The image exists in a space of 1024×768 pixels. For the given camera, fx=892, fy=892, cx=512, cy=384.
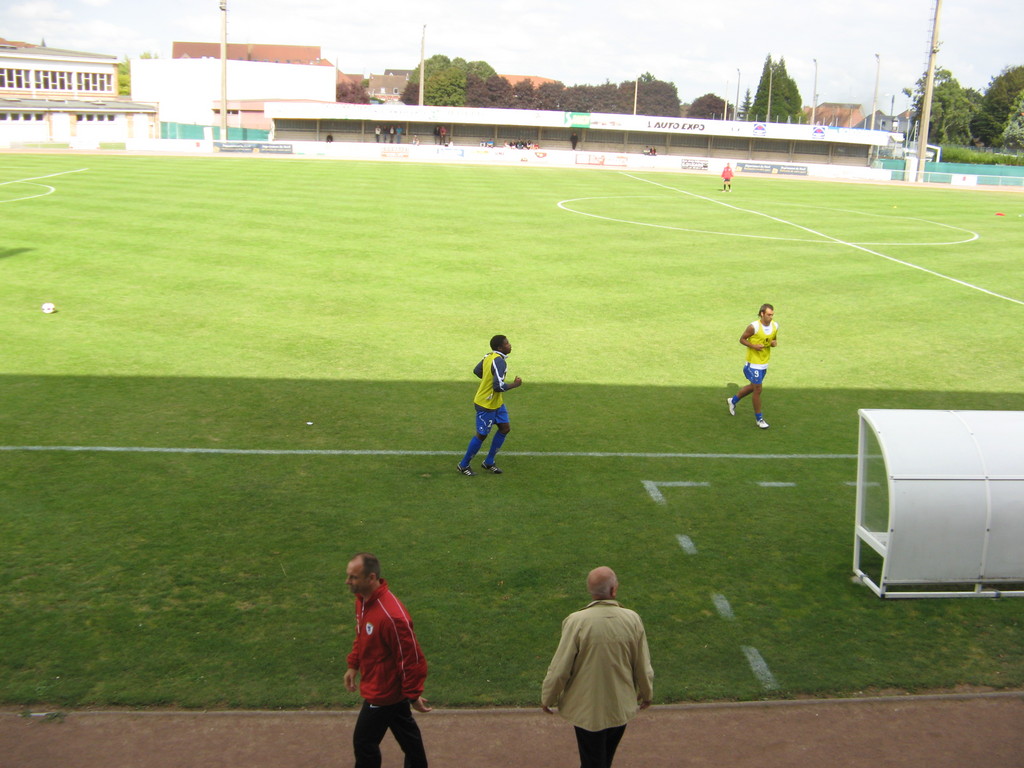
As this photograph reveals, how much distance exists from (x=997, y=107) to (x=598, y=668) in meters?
132

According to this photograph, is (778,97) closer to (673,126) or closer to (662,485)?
(673,126)

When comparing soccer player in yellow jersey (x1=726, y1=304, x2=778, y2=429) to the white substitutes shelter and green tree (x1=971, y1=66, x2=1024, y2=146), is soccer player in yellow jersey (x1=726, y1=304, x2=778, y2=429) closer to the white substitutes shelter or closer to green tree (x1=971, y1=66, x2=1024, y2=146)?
the white substitutes shelter

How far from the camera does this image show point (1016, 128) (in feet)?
319

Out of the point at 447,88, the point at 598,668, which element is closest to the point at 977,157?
the point at 447,88

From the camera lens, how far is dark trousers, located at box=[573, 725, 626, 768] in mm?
5406

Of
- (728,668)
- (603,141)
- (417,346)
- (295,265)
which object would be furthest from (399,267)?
(603,141)

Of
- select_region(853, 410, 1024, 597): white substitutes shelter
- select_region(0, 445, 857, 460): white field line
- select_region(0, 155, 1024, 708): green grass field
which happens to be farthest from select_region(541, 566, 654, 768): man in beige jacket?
select_region(0, 445, 857, 460): white field line

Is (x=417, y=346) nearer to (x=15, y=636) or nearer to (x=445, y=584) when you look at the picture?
(x=445, y=584)

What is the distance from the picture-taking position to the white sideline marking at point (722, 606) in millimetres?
8305

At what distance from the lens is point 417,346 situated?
58.3 feet

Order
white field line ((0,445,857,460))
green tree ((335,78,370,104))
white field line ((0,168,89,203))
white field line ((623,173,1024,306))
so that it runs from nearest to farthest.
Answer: white field line ((0,445,857,460)) → white field line ((623,173,1024,306)) → white field line ((0,168,89,203)) → green tree ((335,78,370,104))

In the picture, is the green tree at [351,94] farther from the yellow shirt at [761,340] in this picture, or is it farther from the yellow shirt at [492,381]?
the yellow shirt at [492,381]

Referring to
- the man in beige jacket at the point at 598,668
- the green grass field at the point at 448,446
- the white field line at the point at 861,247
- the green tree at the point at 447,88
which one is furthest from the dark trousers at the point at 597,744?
the green tree at the point at 447,88

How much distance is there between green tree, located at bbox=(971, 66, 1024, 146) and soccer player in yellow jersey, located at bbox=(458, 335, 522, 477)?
122686 mm
